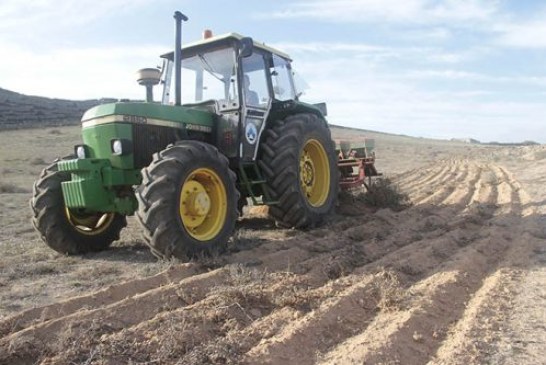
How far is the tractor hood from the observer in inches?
229

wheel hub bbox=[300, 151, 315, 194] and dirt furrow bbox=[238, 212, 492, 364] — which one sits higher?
wheel hub bbox=[300, 151, 315, 194]

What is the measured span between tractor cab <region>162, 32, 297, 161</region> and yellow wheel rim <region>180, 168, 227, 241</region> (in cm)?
115

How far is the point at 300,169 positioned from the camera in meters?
7.37

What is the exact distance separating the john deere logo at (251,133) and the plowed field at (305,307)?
1.32 meters

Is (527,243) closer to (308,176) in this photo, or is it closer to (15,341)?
(308,176)

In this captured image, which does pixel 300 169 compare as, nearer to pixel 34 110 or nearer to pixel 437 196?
pixel 437 196

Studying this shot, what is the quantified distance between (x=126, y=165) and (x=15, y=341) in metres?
2.95

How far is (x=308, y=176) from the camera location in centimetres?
788

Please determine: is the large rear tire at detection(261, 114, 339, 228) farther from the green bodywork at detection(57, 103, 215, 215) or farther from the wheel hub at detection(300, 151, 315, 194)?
the green bodywork at detection(57, 103, 215, 215)

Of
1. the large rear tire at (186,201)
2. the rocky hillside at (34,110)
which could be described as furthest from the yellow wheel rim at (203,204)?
the rocky hillside at (34,110)

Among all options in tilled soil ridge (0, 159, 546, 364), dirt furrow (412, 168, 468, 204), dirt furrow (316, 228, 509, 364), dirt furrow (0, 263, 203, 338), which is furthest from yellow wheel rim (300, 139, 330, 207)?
dirt furrow (0, 263, 203, 338)

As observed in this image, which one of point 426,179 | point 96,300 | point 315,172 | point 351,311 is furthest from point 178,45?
point 426,179

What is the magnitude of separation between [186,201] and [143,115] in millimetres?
1192

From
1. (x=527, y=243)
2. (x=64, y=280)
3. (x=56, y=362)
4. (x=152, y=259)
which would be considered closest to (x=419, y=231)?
(x=527, y=243)
